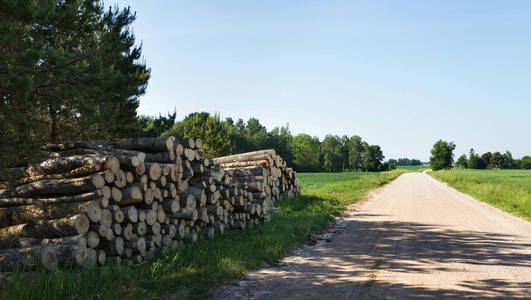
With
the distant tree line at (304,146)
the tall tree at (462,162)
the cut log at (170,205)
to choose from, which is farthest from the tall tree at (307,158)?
the cut log at (170,205)

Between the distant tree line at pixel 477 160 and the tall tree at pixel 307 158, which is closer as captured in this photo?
the tall tree at pixel 307 158

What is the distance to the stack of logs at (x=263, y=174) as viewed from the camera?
1288 cm

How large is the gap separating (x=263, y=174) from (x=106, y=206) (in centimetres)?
836

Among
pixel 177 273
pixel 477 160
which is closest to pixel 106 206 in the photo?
pixel 177 273

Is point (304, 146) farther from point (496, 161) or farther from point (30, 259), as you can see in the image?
point (30, 259)

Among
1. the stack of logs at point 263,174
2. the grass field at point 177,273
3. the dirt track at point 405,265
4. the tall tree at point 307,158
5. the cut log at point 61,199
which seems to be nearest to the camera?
the grass field at point 177,273

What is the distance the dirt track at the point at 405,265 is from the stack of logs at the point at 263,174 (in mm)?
3861

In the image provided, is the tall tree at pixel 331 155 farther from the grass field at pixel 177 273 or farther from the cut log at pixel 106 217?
the cut log at pixel 106 217

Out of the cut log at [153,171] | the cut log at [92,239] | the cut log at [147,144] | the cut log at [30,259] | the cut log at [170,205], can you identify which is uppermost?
the cut log at [147,144]

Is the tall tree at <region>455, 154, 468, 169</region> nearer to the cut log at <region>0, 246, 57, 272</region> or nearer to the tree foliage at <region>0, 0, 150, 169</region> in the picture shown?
the tree foliage at <region>0, 0, 150, 169</region>

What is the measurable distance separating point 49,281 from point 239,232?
4976 millimetres

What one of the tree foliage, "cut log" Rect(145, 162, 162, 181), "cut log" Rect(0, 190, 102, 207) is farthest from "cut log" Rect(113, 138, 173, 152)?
"cut log" Rect(0, 190, 102, 207)

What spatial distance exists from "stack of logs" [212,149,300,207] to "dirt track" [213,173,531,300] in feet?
12.7

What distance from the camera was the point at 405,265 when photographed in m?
5.95
